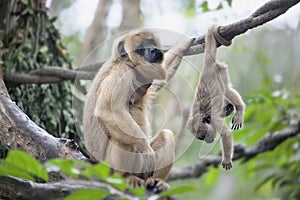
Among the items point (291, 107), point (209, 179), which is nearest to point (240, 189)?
point (209, 179)

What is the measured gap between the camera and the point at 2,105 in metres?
4.11

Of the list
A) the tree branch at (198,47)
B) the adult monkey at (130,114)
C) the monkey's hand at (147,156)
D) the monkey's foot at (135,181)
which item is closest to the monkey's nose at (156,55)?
the adult monkey at (130,114)

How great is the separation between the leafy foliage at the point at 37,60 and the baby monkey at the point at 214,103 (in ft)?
6.72

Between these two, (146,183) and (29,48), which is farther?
(29,48)

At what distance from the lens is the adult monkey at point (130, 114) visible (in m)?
4.64

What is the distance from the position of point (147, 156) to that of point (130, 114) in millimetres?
451

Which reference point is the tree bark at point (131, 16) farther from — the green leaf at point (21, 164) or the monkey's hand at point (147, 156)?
the green leaf at point (21, 164)

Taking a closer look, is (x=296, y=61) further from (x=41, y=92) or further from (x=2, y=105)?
(x=2, y=105)

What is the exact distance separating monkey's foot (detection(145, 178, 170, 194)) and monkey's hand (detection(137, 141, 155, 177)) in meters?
0.08

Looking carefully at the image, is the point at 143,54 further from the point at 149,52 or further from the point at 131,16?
the point at 131,16

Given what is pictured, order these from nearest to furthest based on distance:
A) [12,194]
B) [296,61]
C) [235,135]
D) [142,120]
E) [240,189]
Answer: [12,194] → [142,120] → [235,135] → [296,61] → [240,189]

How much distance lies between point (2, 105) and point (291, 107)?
12.0 ft

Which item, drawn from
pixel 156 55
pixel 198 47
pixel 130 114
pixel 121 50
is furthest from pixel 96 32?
pixel 198 47

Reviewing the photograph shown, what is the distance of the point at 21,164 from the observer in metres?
2.18
